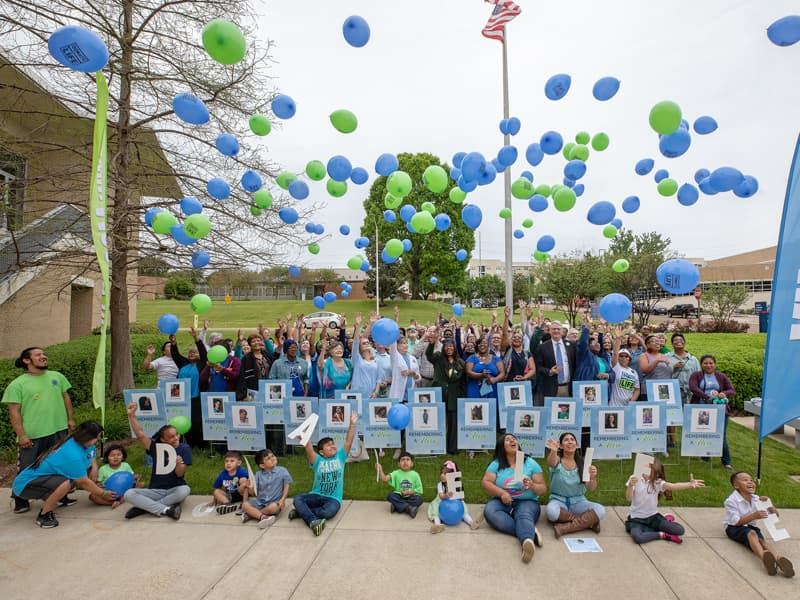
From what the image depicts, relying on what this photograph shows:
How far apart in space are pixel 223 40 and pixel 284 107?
7.40ft

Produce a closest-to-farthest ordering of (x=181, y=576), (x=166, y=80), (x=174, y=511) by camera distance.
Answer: (x=181, y=576) → (x=174, y=511) → (x=166, y=80)

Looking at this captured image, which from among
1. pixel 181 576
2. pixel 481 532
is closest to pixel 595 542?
pixel 481 532

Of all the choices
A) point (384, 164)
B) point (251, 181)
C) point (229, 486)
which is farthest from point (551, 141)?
point (229, 486)

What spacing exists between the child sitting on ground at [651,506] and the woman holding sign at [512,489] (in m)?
0.82

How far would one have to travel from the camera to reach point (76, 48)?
4.73 metres

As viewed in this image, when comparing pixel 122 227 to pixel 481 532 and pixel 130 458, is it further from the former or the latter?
pixel 481 532

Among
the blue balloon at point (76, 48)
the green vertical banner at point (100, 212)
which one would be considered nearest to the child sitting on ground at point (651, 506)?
the green vertical banner at point (100, 212)

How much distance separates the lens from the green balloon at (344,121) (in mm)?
7512

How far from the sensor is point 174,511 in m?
4.88

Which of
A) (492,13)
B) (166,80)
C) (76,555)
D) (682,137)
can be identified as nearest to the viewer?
(76,555)

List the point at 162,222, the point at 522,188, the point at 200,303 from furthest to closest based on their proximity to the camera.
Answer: the point at 522,188
the point at 200,303
the point at 162,222

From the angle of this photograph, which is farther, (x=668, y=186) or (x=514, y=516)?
(x=668, y=186)

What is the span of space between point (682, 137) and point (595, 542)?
6266 mm

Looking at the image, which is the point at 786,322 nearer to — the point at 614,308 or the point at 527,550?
the point at 527,550
